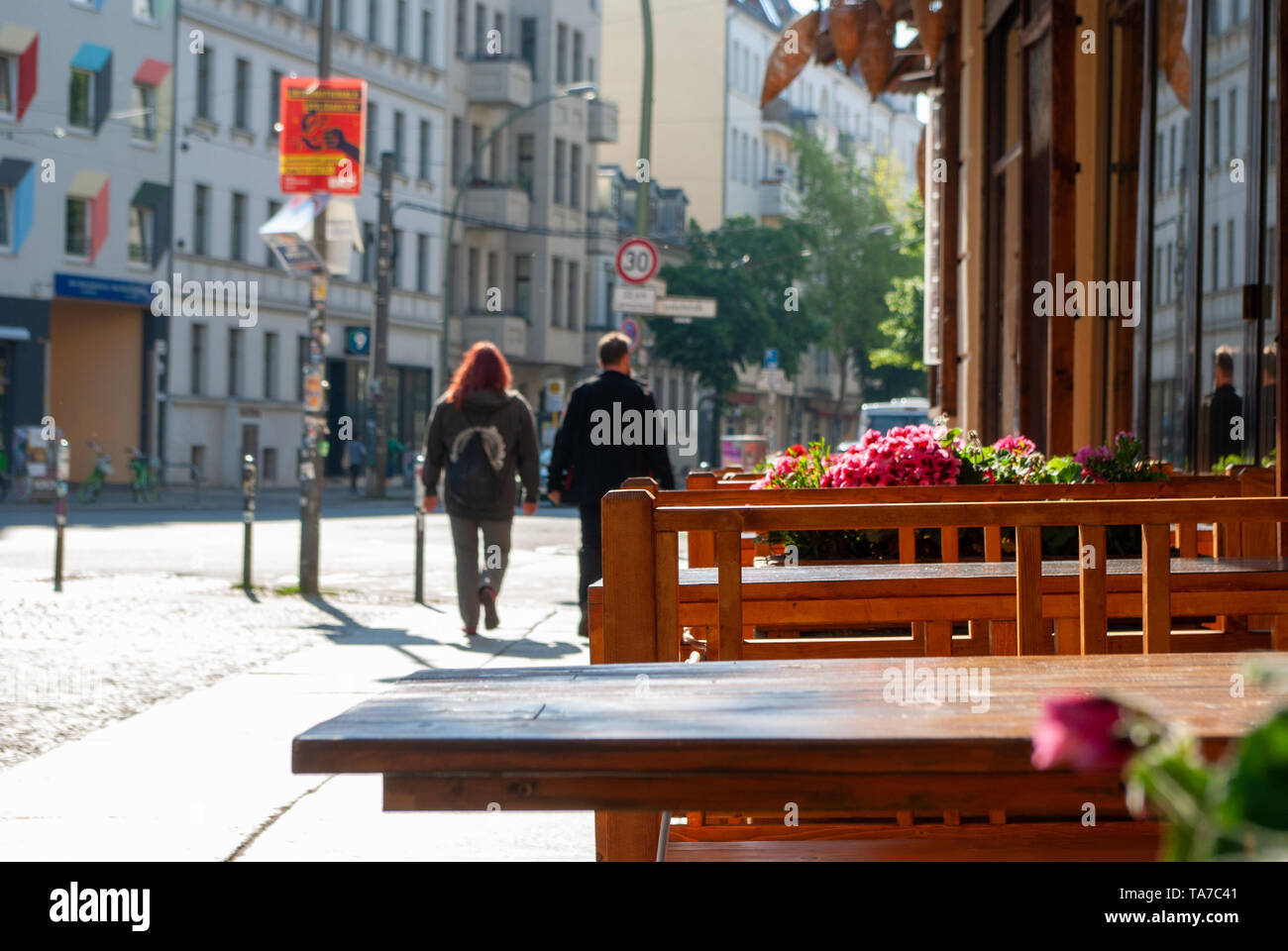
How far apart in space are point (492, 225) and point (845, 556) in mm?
49514

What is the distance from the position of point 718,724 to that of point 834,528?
148 centimetres

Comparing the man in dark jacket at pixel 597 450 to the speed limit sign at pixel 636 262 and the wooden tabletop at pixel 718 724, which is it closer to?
the wooden tabletop at pixel 718 724

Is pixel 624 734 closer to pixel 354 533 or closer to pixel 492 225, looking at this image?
pixel 354 533

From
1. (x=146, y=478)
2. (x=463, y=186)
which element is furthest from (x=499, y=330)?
(x=146, y=478)


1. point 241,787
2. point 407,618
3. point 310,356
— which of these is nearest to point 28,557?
point 310,356

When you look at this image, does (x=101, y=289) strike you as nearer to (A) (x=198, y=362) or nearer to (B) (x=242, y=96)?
(A) (x=198, y=362)

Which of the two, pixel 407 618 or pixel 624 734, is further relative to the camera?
pixel 407 618

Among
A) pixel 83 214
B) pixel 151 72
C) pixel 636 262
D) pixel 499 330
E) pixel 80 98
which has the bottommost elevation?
pixel 636 262

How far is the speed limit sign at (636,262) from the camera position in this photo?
20906 mm

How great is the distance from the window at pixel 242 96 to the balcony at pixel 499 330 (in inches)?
415

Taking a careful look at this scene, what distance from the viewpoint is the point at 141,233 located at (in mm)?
42719

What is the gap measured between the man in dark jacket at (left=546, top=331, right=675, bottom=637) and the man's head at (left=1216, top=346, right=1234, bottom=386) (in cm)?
369

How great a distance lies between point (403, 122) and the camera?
53344 millimetres

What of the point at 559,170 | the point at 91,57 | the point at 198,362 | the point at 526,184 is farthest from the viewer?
the point at 559,170
